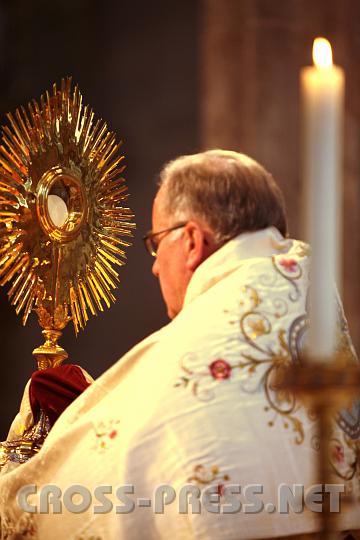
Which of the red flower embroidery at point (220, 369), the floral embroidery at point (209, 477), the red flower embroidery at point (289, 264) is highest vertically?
the red flower embroidery at point (289, 264)

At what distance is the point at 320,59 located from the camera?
3.61 ft

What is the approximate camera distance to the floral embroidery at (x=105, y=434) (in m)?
1.99

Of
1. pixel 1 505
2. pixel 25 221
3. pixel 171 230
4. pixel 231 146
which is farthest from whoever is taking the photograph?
pixel 231 146

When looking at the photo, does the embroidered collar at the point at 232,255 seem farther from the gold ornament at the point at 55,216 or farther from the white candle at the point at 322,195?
the white candle at the point at 322,195

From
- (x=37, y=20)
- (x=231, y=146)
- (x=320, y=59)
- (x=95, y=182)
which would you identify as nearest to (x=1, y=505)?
(x=95, y=182)

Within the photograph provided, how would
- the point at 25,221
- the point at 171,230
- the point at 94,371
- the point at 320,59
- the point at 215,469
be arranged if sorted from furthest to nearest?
the point at 94,371 → the point at 25,221 → the point at 171,230 → the point at 215,469 → the point at 320,59

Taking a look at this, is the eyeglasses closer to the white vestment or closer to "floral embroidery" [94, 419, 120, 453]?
the white vestment

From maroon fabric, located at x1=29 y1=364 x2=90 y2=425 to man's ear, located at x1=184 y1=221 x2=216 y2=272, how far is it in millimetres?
475

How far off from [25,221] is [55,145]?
236 mm

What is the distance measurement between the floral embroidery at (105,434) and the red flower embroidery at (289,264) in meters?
0.47

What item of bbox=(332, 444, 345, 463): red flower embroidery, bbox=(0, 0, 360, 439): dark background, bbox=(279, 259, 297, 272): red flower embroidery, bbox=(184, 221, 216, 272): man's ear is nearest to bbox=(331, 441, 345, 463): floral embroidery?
bbox=(332, 444, 345, 463): red flower embroidery

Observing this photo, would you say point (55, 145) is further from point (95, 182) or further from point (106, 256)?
point (106, 256)

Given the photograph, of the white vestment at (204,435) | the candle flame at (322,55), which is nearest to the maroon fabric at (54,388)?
the white vestment at (204,435)

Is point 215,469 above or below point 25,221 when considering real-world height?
below
